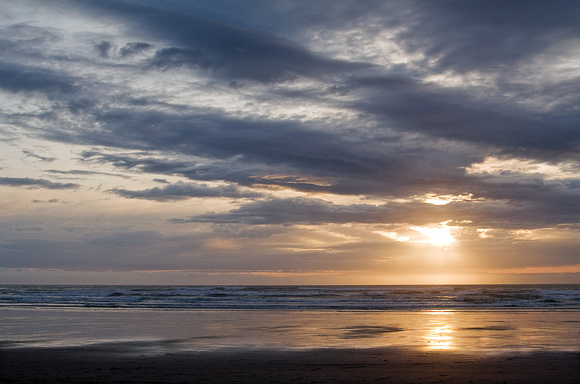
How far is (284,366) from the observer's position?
15586 mm

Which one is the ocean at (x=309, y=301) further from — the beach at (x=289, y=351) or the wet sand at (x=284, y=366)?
the wet sand at (x=284, y=366)

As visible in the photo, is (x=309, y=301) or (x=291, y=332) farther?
(x=309, y=301)

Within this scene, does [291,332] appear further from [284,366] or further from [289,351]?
[284,366]

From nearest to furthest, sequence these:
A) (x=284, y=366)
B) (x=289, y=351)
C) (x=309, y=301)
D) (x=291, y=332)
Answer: (x=284, y=366) → (x=289, y=351) → (x=291, y=332) → (x=309, y=301)

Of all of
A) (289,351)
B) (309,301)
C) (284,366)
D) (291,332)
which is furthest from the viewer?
(309,301)

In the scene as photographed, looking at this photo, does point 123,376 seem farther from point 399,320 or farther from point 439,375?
point 399,320

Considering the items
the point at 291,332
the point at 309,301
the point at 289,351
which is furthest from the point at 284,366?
the point at 309,301

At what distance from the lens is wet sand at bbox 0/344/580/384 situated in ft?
44.8

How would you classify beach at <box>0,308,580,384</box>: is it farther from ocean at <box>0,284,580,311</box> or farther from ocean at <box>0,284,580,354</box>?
ocean at <box>0,284,580,311</box>

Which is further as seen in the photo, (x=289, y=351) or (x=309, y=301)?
(x=309, y=301)

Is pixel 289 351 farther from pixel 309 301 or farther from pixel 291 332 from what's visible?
pixel 309 301

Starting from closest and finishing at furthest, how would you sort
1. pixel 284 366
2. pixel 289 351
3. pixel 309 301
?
pixel 284 366
pixel 289 351
pixel 309 301

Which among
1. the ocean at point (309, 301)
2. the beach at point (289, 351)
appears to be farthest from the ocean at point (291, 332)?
the ocean at point (309, 301)

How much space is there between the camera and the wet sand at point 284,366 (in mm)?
13656
